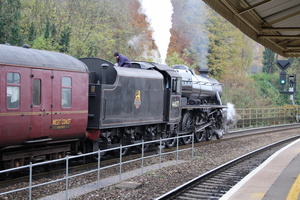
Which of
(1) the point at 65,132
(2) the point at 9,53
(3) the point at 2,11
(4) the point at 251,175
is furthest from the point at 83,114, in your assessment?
(3) the point at 2,11

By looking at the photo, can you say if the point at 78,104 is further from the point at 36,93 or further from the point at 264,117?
the point at 264,117

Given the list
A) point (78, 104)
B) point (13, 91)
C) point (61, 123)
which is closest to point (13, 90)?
point (13, 91)

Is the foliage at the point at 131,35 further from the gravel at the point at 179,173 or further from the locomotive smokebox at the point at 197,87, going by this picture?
the gravel at the point at 179,173

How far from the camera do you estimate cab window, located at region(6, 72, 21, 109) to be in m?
8.82

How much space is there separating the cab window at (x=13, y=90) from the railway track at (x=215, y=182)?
3729mm

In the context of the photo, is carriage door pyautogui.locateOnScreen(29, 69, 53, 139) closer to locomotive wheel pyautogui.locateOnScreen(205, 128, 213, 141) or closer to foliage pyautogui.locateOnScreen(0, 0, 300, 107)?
foliage pyautogui.locateOnScreen(0, 0, 300, 107)

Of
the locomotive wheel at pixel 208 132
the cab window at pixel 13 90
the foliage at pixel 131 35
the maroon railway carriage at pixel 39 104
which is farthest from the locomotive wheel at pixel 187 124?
the cab window at pixel 13 90

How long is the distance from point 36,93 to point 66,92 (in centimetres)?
107

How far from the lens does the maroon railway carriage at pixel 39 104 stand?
8.86 m

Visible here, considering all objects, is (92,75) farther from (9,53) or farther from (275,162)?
(275,162)

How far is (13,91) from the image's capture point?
8961 mm

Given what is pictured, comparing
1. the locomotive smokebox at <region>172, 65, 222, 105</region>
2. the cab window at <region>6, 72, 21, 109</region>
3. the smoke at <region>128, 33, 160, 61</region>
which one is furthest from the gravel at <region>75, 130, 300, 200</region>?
the smoke at <region>128, 33, 160, 61</region>

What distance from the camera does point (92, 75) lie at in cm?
1237

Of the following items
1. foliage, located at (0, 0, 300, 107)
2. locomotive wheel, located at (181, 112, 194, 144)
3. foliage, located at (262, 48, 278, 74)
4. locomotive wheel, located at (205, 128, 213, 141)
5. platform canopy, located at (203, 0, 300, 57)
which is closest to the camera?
platform canopy, located at (203, 0, 300, 57)
